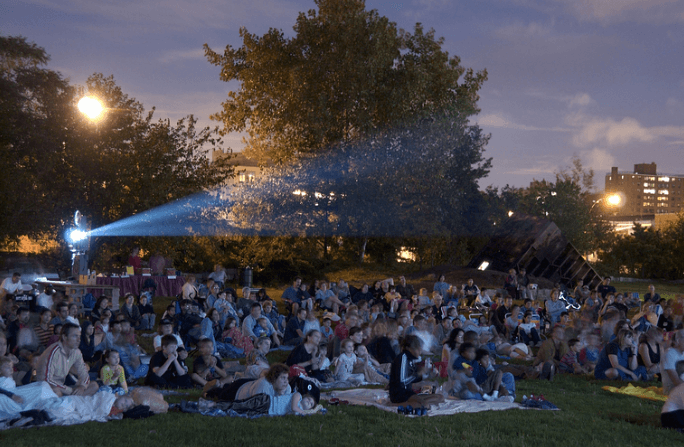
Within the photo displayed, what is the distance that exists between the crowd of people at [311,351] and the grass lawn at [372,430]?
0.60 m

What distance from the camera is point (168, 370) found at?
389 inches

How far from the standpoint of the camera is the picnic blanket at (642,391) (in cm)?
994

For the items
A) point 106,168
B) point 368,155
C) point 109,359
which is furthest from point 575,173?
point 109,359

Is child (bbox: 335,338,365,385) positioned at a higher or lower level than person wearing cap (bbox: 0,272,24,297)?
lower

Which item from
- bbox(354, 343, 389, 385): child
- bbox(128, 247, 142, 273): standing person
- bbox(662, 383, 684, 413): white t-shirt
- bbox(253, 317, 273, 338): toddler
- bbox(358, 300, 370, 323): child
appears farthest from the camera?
bbox(128, 247, 142, 273): standing person

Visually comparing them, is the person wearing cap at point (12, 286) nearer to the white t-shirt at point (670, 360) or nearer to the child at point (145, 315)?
the child at point (145, 315)

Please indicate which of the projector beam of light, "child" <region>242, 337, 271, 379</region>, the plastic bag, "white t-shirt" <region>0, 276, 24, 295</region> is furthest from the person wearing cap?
the plastic bag

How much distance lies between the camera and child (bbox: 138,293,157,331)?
633 inches

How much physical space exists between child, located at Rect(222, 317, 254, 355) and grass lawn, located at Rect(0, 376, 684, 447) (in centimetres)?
542

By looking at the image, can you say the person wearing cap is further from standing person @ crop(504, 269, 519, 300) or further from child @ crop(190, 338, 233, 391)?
standing person @ crop(504, 269, 519, 300)

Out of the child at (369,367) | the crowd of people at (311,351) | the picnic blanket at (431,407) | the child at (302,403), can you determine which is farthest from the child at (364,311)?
the child at (302,403)

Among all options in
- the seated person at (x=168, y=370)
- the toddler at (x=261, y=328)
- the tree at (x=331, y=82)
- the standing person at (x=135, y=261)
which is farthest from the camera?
the tree at (x=331, y=82)

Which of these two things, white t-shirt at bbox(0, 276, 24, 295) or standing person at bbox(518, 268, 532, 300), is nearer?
white t-shirt at bbox(0, 276, 24, 295)

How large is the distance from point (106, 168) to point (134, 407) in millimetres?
17387
